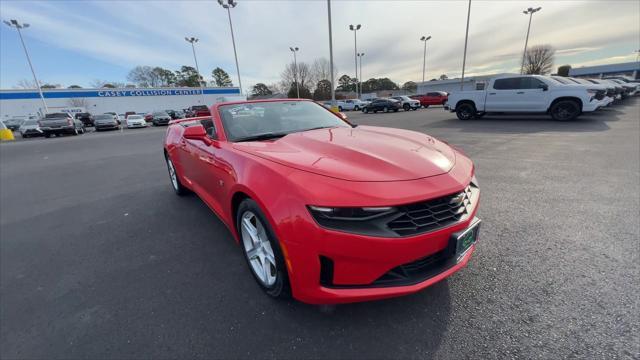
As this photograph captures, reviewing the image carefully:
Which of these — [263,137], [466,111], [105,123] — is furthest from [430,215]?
[105,123]

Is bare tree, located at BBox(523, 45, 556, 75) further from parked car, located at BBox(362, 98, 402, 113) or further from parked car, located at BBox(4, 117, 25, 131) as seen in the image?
parked car, located at BBox(4, 117, 25, 131)

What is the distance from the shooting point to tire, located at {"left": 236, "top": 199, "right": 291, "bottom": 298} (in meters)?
1.80

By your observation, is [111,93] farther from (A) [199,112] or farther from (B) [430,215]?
(B) [430,215]

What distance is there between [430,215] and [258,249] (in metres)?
Result: 1.32

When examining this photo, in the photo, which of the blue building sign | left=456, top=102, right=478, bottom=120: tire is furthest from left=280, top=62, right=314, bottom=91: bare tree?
left=456, top=102, right=478, bottom=120: tire

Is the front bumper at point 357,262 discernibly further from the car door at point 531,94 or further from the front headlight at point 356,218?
the car door at point 531,94

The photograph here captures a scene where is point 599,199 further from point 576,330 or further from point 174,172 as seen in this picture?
point 174,172

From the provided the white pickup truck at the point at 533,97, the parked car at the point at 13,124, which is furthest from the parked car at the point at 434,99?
the parked car at the point at 13,124

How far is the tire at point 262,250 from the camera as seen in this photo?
1.80m

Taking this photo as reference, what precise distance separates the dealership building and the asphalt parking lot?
142 ft

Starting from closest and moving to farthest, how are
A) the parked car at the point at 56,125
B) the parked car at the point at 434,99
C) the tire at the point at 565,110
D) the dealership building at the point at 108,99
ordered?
the tire at the point at 565,110 < the parked car at the point at 56,125 < the parked car at the point at 434,99 < the dealership building at the point at 108,99

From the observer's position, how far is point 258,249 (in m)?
2.18

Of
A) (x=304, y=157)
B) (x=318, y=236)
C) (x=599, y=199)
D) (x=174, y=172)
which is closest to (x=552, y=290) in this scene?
(x=318, y=236)

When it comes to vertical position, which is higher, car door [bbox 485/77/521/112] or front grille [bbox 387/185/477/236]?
car door [bbox 485/77/521/112]
